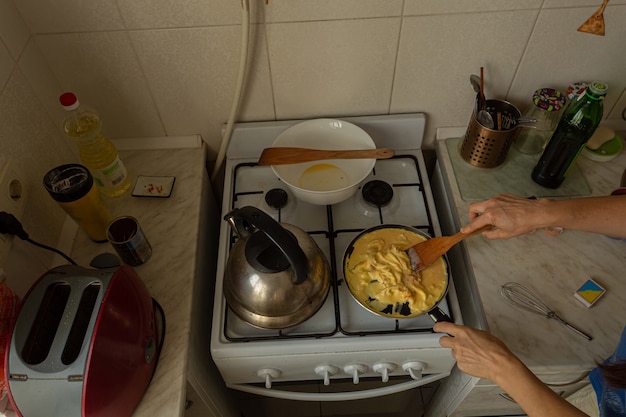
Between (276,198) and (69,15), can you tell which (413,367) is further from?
(69,15)

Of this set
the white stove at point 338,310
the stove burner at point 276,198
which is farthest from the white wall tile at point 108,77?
the stove burner at point 276,198

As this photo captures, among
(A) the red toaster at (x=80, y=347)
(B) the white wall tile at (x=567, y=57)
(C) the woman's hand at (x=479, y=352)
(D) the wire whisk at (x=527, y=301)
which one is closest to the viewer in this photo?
(A) the red toaster at (x=80, y=347)

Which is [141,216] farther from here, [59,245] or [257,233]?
[257,233]

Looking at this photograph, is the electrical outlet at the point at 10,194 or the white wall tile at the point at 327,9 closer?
the electrical outlet at the point at 10,194

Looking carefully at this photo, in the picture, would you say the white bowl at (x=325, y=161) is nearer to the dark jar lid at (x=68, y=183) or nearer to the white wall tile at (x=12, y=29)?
the dark jar lid at (x=68, y=183)

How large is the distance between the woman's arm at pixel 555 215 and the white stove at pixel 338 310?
0.54ft

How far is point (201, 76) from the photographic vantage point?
103cm

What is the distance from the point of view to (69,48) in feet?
3.14

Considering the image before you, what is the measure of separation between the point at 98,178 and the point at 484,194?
0.94 m

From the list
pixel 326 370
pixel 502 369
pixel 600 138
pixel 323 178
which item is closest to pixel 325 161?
pixel 323 178

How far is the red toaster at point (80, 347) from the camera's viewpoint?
64 centimetres

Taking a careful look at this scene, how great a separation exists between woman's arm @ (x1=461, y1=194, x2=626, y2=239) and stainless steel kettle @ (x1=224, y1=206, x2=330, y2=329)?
0.34 meters

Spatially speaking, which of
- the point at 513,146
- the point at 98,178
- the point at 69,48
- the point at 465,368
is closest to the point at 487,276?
the point at 465,368

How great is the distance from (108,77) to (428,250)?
0.85 m
